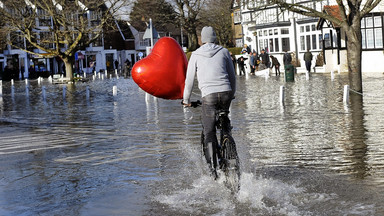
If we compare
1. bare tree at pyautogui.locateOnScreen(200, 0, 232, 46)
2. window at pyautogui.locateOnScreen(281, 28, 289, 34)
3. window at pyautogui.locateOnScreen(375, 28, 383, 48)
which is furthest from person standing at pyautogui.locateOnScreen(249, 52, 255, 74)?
bare tree at pyautogui.locateOnScreen(200, 0, 232, 46)

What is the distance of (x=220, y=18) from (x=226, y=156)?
7705 centimetres

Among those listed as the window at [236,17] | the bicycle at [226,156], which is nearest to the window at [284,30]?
the window at [236,17]

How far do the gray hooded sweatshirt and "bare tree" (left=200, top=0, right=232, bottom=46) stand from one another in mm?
70773

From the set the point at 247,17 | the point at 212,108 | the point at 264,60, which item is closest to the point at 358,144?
the point at 212,108

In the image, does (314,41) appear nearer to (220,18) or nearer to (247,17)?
(247,17)

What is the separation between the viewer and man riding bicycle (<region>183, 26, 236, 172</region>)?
7.18 meters

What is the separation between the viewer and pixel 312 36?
183ft

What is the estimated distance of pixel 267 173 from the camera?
324 inches

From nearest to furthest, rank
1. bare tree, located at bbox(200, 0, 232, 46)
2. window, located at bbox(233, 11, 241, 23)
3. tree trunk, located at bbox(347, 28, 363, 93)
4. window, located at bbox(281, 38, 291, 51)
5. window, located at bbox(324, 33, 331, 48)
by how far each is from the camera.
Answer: tree trunk, located at bbox(347, 28, 363, 93)
window, located at bbox(324, 33, 331, 48)
window, located at bbox(281, 38, 291, 51)
bare tree, located at bbox(200, 0, 232, 46)
window, located at bbox(233, 11, 241, 23)

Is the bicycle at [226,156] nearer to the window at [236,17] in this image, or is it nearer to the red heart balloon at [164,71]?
the red heart balloon at [164,71]

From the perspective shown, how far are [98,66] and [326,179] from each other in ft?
317

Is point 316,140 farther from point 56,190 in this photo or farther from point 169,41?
point 56,190

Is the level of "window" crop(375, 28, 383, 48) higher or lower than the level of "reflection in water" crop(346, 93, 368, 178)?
higher

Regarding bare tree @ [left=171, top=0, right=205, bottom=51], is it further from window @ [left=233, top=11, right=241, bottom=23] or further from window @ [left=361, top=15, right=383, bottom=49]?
window @ [left=361, top=15, right=383, bottom=49]
